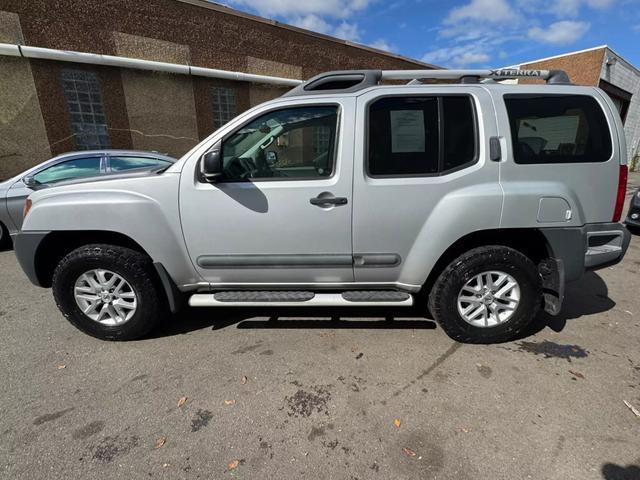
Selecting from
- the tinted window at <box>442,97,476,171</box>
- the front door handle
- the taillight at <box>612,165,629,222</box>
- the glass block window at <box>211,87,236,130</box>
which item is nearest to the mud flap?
the taillight at <box>612,165,629,222</box>

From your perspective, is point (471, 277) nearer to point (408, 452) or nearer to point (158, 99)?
point (408, 452)

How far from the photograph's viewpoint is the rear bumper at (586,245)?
2.57 meters

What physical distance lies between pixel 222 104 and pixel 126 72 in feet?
10.1

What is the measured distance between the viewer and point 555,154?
2512mm

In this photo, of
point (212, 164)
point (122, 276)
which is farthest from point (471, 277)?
point (122, 276)

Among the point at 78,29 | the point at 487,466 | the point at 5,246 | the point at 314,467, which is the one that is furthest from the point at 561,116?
the point at 78,29

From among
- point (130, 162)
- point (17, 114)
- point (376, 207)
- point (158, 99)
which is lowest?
point (376, 207)

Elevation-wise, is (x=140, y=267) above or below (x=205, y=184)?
below

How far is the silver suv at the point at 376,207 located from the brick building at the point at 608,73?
68.4 feet

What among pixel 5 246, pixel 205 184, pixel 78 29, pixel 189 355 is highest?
pixel 78 29

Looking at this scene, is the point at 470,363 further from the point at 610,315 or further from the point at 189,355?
the point at 189,355

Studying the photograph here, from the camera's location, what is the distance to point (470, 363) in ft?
8.54

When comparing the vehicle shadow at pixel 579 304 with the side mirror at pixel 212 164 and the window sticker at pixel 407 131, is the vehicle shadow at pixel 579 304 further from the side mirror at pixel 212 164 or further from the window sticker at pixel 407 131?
the side mirror at pixel 212 164

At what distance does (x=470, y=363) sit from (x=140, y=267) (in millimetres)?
2781
